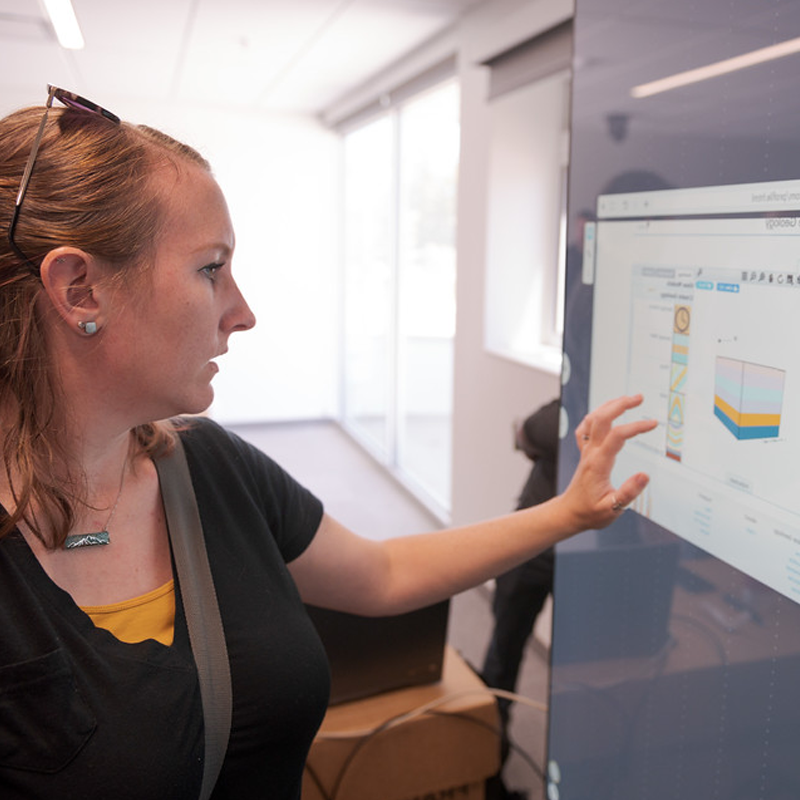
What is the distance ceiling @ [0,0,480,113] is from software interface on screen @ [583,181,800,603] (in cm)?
221

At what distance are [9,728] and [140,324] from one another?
40 centimetres

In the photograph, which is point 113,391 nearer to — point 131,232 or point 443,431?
point 131,232

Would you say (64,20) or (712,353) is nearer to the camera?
(712,353)

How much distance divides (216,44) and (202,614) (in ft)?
11.3

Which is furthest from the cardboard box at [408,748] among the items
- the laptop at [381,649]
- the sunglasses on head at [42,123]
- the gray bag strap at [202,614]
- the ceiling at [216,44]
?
the ceiling at [216,44]

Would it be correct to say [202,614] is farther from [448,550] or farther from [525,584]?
[525,584]

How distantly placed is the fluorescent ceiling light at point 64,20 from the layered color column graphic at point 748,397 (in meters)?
1.83

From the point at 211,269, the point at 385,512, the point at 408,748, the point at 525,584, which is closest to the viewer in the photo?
the point at 211,269

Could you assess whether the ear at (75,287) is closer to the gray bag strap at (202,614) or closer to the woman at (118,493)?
the woman at (118,493)

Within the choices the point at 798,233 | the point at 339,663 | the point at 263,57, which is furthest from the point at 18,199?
the point at 263,57

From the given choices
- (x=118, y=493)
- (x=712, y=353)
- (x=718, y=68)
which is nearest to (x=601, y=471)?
(x=712, y=353)

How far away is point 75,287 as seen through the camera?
79 cm

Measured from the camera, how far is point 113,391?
830 millimetres

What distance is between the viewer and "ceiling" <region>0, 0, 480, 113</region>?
3.06 metres
